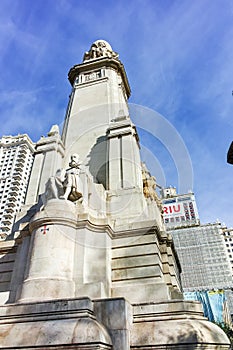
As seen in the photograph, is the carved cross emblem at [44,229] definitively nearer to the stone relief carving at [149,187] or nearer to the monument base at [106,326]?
the monument base at [106,326]

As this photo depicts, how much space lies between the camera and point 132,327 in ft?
24.3

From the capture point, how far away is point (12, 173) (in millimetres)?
100188

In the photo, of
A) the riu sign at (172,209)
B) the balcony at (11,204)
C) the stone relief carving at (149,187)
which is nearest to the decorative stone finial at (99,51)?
the stone relief carving at (149,187)

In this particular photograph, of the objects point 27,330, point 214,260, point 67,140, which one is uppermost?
point 214,260

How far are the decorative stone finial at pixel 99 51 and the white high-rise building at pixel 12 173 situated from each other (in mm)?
68152

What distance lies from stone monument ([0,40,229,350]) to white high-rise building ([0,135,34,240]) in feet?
246

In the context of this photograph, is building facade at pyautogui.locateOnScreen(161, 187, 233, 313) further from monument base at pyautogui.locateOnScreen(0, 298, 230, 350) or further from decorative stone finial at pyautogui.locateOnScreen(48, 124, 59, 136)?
monument base at pyautogui.locateOnScreen(0, 298, 230, 350)

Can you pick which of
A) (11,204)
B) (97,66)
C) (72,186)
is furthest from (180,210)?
(72,186)

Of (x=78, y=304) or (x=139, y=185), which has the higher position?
(x=139, y=185)

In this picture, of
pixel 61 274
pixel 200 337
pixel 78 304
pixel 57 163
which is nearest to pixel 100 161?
pixel 57 163

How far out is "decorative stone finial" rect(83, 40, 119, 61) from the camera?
1005 inches

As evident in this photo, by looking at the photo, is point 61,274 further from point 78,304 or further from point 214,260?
point 214,260

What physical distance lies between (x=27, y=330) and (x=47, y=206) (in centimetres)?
471

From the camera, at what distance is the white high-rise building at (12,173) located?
9025cm
